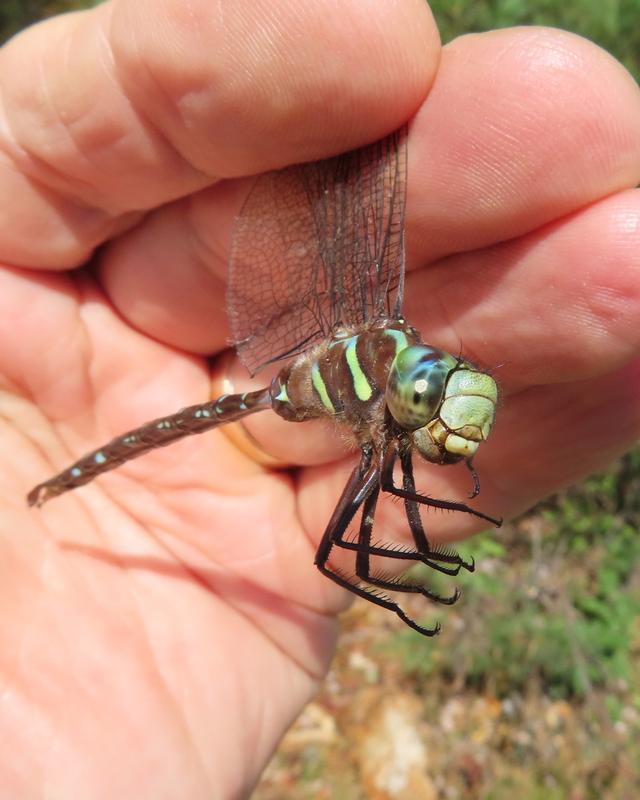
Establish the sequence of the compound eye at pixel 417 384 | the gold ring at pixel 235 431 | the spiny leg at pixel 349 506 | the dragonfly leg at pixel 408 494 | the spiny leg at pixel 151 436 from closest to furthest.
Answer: the compound eye at pixel 417 384 → the dragonfly leg at pixel 408 494 → the spiny leg at pixel 349 506 → the spiny leg at pixel 151 436 → the gold ring at pixel 235 431

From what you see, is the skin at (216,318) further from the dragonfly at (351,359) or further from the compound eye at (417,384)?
the compound eye at (417,384)

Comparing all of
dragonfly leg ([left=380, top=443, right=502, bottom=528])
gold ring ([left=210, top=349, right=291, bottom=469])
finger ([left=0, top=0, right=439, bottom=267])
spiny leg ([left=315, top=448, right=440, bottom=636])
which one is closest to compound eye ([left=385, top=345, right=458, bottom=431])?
dragonfly leg ([left=380, top=443, right=502, bottom=528])

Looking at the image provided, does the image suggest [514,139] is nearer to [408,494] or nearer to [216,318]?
[408,494]

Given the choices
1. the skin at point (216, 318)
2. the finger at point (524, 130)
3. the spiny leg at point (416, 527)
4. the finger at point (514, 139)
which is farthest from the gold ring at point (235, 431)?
the finger at point (524, 130)

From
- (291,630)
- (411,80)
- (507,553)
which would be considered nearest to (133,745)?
(291,630)

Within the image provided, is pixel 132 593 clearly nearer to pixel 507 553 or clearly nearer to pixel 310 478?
pixel 310 478

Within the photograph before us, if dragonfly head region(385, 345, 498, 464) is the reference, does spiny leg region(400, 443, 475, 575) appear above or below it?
below

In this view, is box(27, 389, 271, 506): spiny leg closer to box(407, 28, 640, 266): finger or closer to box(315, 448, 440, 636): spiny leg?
box(315, 448, 440, 636): spiny leg
